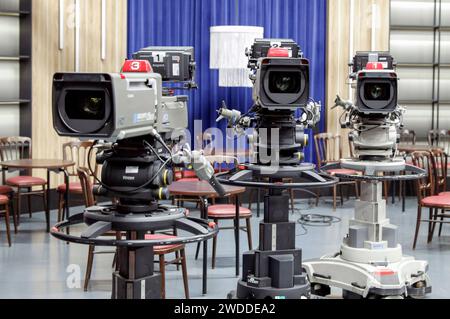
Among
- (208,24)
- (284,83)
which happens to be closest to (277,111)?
(284,83)

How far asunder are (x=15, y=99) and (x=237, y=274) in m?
3.61

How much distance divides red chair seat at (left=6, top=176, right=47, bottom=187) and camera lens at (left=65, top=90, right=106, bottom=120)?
4877 millimetres

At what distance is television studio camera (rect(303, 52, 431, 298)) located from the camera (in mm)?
4777

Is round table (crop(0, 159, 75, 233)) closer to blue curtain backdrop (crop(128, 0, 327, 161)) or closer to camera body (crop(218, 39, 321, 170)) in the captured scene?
blue curtain backdrop (crop(128, 0, 327, 161))

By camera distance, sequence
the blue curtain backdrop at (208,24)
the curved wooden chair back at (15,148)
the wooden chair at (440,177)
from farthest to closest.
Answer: the blue curtain backdrop at (208,24) → the curved wooden chair back at (15,148) → the wooden chair at (440,177)

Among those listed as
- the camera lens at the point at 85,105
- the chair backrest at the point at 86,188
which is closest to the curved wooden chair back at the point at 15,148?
the chair backrest at the point at 86,188

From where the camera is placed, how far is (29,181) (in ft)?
24.6

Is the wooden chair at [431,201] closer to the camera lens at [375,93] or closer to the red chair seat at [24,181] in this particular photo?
the camera lens at [375,93]

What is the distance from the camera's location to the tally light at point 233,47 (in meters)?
8.20

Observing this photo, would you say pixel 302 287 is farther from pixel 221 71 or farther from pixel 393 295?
pixel 221 71

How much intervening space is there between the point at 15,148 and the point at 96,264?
2.47 meters

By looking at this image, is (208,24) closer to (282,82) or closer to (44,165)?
(44,165)

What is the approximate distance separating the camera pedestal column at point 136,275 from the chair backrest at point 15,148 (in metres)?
5.01

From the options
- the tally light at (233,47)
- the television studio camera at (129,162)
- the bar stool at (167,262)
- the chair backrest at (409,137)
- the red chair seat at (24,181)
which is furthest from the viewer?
the chair backrest at (409,137)
